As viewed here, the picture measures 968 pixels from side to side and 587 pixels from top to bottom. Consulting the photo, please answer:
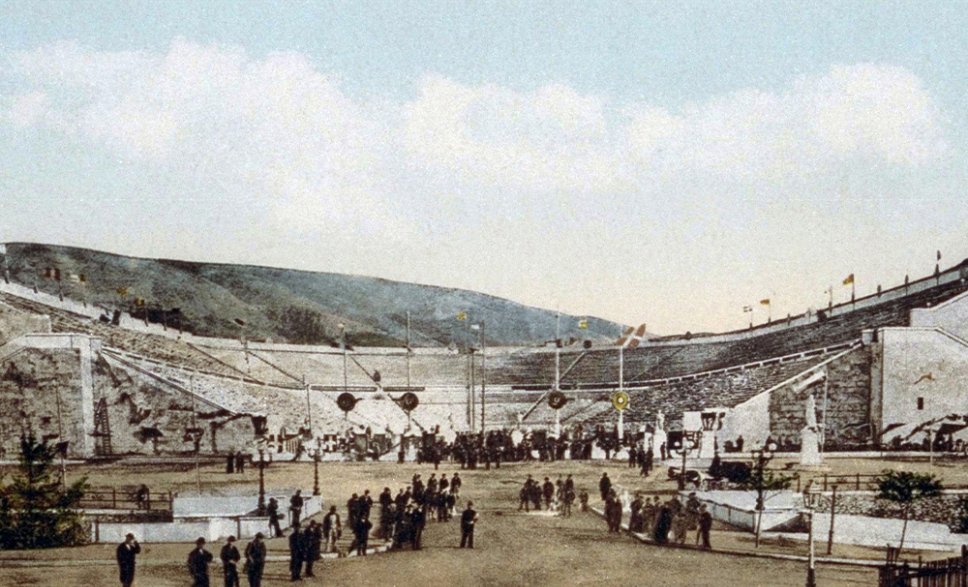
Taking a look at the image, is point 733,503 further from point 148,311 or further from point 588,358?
point 148,311

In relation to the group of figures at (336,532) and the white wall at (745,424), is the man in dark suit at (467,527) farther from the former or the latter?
the white wall at (745,424)

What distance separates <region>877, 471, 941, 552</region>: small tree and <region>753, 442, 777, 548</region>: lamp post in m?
1.05

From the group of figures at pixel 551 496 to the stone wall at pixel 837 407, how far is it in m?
2.07

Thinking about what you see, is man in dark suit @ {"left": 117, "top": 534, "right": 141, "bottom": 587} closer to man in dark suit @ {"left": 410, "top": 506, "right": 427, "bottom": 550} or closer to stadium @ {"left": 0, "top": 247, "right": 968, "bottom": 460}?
stadium @ {"left": 0, "top": 247, "right": 968, "bottom": 460}

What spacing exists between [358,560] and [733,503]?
3.72 metres

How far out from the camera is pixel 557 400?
10.9 meters

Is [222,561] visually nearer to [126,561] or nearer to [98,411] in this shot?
[126,561]

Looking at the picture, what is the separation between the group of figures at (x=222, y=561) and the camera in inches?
373

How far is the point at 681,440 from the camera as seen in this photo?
10609mm

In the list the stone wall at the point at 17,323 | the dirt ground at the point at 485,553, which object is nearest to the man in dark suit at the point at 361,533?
the dirt ground at the point at 485,553

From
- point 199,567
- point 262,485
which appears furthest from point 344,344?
point 199,567

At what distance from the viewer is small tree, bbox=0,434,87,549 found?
10000mm

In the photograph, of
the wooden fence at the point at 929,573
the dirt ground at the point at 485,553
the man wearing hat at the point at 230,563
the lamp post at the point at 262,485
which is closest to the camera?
the wooden fence at the point at 929,573

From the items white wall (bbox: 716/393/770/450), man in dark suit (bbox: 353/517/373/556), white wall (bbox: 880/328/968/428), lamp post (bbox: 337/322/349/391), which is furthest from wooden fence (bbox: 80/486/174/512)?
white wall (bbox: 880/328/968/428)
